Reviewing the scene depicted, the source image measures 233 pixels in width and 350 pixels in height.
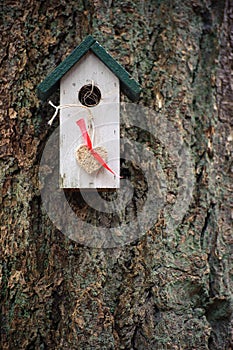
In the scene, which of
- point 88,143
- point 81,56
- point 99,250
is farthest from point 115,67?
point 99,250

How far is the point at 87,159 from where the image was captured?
1.33m

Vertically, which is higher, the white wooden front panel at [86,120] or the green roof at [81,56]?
the green roof at [81,56]

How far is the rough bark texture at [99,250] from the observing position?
1536 mm

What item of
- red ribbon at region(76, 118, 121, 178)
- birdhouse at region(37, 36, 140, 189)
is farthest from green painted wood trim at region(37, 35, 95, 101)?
red ribbon at region(76, 118, 121, 178)

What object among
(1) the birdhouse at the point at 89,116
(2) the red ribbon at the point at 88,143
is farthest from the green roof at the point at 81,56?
(2) the red ribbon at the point at 88,143

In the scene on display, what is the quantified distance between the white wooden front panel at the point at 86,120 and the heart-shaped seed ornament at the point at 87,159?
0.02 m

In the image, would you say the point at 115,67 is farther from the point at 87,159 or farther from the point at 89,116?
the point at 87,159

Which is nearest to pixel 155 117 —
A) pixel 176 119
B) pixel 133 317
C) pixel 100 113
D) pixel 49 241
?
pixel 176 119

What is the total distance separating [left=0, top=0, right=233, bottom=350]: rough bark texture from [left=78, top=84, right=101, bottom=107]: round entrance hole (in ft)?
0.54

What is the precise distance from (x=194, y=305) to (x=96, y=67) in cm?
83

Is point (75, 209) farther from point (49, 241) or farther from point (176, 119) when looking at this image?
point (176, 119)

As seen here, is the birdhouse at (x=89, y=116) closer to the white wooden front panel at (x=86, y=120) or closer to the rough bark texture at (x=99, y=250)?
the white wooden front panel at (x=86, y=120)

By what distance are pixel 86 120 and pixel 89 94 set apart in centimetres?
9

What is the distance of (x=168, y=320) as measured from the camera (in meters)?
1.54
